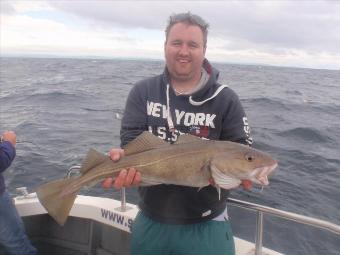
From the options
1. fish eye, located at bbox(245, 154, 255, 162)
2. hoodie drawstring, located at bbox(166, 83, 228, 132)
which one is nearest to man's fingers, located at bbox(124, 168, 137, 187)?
hoodie drawstring, located at bbox(166, 83, 228, 132)

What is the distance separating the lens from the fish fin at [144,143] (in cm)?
342

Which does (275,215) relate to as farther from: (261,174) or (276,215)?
(261,174)

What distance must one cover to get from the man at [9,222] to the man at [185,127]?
1948 millimetres

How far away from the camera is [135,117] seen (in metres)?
3.69

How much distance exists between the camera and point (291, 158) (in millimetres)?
13688

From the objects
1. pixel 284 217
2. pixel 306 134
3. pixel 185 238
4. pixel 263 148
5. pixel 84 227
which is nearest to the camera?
pixel 185 238

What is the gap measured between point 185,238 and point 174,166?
680 mm

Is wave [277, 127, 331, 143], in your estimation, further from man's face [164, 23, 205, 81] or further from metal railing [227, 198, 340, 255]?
man's face [164, 23, 205, 81]

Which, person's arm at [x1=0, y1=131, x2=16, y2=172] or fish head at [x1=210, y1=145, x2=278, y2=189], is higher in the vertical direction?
fish head at [x1=210, y1=145, x2=278, y2=189]

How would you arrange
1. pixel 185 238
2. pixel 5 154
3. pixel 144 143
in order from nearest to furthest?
pixel 144 143
pixel 185 238
pixel 5 154

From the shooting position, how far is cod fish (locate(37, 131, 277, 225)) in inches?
127

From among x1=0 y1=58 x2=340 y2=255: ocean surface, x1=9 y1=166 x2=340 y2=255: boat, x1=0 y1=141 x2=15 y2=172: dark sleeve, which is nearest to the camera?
x1=0 y1=141 x2=15 y2=172: dark sleeve

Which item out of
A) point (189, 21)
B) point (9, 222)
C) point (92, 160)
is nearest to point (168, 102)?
point (189, 21)

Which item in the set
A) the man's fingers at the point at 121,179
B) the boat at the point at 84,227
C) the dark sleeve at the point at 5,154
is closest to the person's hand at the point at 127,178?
the man's fingers at the point at 121,179
